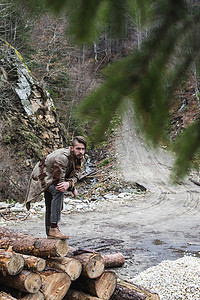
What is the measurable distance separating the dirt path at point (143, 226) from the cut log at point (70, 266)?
1.49 metres

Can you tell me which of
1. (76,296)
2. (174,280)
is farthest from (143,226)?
(76,296)

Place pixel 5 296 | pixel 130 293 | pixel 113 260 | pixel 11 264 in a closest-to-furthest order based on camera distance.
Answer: pixel 5 296 < pixel 11 264 < pixel 130 293 < pixel 113 260

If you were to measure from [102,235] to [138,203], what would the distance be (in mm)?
A: 4467

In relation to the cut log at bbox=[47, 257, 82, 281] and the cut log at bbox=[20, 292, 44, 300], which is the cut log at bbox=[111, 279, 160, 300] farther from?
the cut log at bbox=[20, 292, 44, 300]

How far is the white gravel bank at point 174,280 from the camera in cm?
355

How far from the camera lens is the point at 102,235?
23.4ft

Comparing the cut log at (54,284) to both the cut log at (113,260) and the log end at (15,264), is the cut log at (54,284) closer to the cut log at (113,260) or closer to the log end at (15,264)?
the log end at (15,264)

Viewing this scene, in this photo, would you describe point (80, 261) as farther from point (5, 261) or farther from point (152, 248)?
point (152, 248)

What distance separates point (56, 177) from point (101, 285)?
175 centimetres

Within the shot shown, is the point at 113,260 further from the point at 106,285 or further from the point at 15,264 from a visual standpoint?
the point at 15,264

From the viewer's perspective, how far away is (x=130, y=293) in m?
3.21

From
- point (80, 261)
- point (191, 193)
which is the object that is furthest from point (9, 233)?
point (191, 193)

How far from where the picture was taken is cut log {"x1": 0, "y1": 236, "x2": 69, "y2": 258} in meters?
3.34

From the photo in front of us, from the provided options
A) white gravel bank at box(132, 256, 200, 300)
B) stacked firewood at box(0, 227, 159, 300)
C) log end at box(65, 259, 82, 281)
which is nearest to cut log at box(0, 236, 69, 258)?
stacked firewood at box(0, 227, 159, 300)
